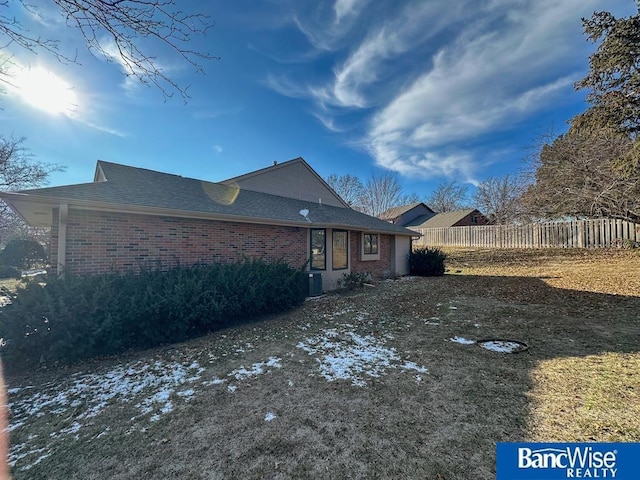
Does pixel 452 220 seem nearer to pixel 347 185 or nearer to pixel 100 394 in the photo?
pixel 347 185

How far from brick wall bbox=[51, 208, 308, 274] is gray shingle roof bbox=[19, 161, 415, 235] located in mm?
391

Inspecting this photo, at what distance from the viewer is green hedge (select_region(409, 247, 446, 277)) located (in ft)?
45.9

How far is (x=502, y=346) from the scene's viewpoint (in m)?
4.81

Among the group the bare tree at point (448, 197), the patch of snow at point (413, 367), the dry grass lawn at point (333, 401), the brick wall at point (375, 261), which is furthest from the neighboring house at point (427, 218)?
the patch of snow at point (413, 367)

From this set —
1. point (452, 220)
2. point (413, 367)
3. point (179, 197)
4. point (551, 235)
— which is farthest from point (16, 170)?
point (452, 220)

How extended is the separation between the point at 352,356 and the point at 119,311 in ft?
13.9

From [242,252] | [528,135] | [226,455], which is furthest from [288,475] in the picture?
[528,135]

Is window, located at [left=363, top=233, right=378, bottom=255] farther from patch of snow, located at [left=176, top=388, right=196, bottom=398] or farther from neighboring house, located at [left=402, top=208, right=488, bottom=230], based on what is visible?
neighboring house, located at [left=402, top=208, right=488, bottom=230]

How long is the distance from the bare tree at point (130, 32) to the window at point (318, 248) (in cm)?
743

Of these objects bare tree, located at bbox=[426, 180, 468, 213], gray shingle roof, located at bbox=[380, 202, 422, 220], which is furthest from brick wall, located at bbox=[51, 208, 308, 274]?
bare tree, located at bbox=[426, 180, 468, 213]

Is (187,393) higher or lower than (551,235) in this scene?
lower

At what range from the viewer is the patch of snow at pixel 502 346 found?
4643mm

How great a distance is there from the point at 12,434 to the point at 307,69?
35.2 ft

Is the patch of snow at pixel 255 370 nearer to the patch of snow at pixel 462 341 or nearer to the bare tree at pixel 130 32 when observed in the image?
the patch of snow at pixel 462 341
